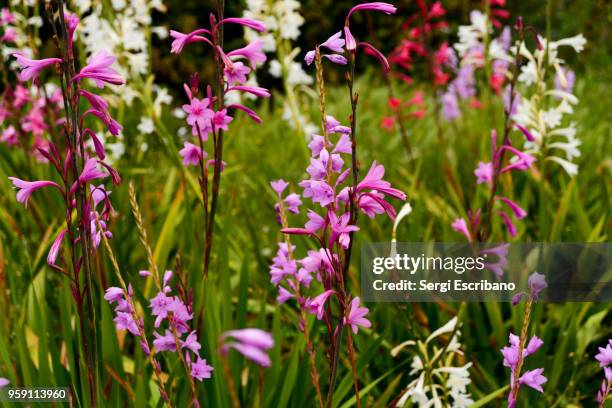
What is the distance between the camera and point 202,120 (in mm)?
1328

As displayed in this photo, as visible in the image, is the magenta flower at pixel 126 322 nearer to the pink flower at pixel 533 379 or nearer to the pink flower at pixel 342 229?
the pink flower at pixel 342 229

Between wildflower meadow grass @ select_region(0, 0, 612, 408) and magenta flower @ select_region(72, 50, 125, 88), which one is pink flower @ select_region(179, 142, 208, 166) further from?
magenta flower @ select_region(72, 50, 125, 88)

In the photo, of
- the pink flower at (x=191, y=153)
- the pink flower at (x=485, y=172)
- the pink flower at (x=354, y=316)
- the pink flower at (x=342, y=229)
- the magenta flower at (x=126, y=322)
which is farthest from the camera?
the pink flower at (x=485, y=172)

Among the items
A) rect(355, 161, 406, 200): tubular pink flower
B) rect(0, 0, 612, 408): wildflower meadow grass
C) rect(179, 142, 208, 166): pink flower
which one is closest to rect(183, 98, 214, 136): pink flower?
rect(0, 0, 612, 408): wildflower meadow grass

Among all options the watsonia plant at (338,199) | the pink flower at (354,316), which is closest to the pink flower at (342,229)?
the watsonia plant at (338,199)

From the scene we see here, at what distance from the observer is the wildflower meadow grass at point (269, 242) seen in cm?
119

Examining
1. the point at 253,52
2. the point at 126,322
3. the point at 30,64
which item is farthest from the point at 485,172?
the point at 30,64

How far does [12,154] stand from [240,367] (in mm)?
2352

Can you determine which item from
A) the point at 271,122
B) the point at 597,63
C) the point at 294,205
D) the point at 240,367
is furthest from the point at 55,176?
the point at 597,63

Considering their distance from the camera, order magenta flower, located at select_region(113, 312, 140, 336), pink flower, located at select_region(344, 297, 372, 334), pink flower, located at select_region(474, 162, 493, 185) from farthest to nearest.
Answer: pink flower, located at select_region(474, 162, 493, 185) < magenta flower, located at select_region(113, 312, 140, 336) < pink flower, located at select_region(344, 297, 372, 334)

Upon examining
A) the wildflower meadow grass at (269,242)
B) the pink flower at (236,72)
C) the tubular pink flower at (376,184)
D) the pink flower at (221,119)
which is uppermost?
the pink flower at (236,72)

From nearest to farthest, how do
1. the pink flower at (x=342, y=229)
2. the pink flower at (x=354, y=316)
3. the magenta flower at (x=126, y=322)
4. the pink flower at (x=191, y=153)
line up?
the pink flower at (x=342, y=229) < the pink flower at (x=354, y=316) < the magenta flower at (x=126, y=322) < the pink flower at (x=191, y=153)

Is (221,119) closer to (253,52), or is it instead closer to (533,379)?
(253,52)

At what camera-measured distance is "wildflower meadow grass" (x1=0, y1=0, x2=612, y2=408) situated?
119 cm
